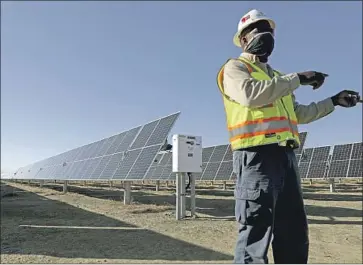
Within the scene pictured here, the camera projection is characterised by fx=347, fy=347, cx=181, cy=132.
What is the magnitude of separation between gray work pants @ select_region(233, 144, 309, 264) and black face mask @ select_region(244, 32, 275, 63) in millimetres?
560

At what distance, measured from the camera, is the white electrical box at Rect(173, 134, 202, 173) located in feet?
26.5

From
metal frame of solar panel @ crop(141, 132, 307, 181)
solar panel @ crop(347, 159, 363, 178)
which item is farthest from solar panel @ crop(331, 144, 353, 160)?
metal frame of solar panel @ crop(141, 132, 307, 181)

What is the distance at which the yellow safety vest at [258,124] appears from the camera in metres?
1.80

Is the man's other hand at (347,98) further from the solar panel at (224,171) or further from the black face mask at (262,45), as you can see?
the solar panel at (224,171)

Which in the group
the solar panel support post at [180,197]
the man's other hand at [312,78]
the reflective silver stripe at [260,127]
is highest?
the man's other hand at [312,78]

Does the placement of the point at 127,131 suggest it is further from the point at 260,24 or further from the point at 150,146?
the point at 260,24

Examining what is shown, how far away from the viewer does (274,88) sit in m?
1.75

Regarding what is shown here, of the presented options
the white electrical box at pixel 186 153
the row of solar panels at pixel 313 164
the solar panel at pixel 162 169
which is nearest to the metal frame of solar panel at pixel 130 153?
the white electrical box at pixel 186 153

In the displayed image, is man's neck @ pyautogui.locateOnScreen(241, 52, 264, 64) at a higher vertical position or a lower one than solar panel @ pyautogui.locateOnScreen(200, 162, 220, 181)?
higher

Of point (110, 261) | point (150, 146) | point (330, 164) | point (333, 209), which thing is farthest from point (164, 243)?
point (330, 164)

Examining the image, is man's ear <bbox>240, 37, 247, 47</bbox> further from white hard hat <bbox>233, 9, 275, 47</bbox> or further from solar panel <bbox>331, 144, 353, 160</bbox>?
solar panel <bbox>331, 144, 353, 160</bbox>

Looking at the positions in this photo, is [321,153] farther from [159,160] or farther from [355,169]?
[159,160]

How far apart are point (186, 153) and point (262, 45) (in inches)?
249

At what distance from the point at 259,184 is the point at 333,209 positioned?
33.5 feet
